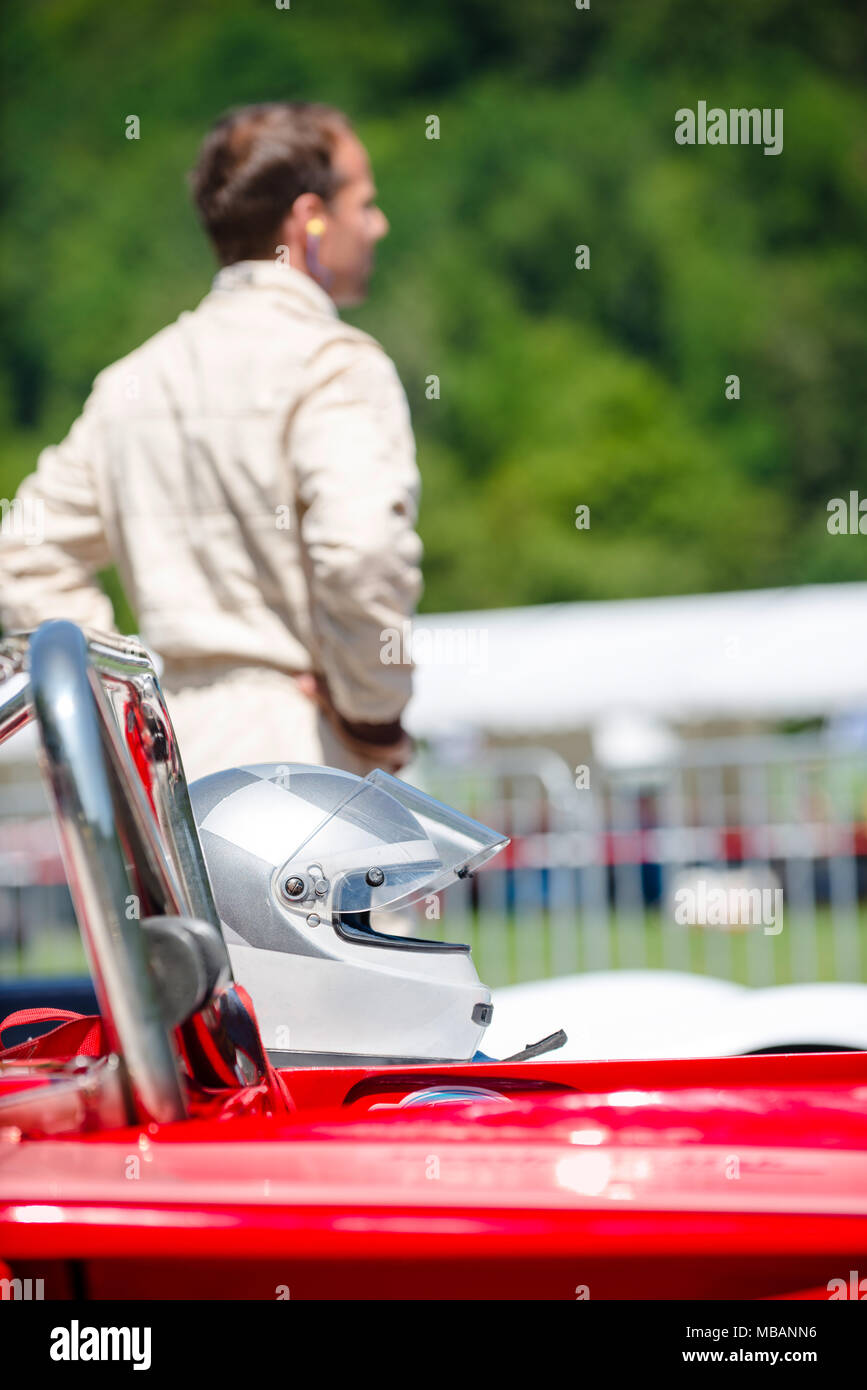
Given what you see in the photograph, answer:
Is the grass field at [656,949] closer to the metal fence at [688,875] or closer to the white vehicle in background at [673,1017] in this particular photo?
the metal fence at [688,875]

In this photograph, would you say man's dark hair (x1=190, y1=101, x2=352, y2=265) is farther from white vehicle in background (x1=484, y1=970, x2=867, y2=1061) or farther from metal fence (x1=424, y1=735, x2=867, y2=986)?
metal fence (x1=424, y1=735, x2=867, y2=986)

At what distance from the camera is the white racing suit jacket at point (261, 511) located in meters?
2.37

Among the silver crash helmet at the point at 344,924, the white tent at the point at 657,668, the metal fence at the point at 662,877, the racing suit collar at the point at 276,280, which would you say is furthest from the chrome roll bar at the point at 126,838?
the white tent at the point at 657,668

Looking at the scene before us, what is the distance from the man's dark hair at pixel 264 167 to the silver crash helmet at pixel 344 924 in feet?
4.14

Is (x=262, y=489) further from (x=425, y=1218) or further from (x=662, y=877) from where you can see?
(x=662, y=877)

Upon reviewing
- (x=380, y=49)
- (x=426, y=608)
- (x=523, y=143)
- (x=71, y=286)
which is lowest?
(x=426, y=608)

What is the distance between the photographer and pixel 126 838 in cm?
117

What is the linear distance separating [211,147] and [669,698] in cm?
1080

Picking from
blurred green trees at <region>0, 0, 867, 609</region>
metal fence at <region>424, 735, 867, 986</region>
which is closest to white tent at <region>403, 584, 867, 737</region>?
metal fence at <region>424, 735, 867, 986</region>

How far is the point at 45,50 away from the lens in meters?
40.8

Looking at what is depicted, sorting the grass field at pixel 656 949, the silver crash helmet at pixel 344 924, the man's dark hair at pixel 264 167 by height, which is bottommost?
the grass field at pixel 656 949

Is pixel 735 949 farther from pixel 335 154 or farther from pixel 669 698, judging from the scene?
pixel 335 154

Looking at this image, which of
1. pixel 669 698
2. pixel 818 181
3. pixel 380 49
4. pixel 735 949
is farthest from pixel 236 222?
pixel 380 49

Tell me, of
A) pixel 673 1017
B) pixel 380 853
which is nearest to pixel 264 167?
pixel 380 853
